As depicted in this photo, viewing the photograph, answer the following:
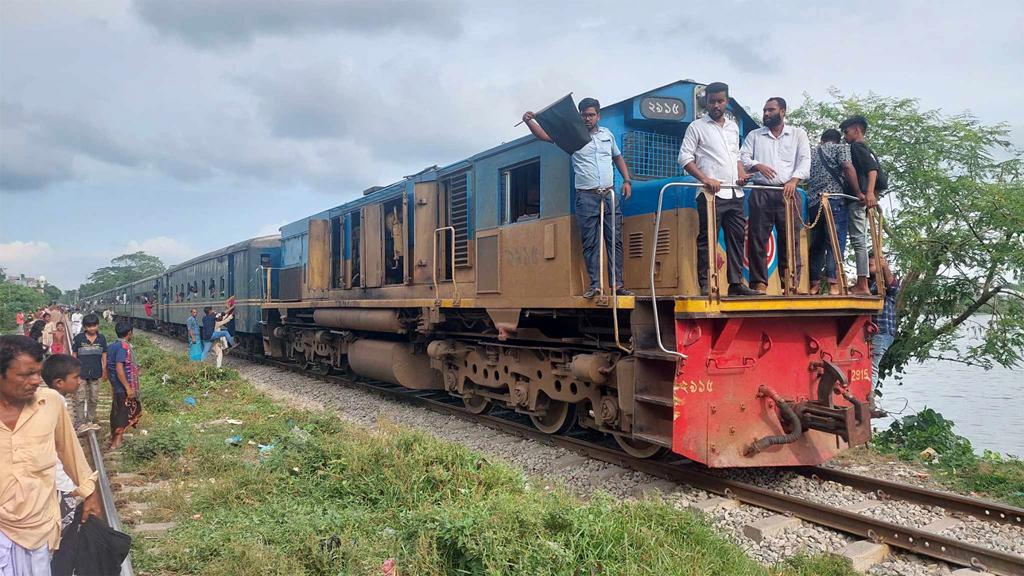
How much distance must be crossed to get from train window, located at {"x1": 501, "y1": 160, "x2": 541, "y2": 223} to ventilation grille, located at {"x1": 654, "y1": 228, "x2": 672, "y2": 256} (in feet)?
6.03

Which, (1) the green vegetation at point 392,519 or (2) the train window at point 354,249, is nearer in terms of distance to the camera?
(1) the green vegetation at point 392,519

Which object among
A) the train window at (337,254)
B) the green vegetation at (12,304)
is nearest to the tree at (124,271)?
the green vegetation at (12,304)

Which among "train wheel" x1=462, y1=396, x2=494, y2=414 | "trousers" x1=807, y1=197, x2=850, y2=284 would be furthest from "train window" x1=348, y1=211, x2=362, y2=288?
"trousers" x1=807, y1=197, x2=850, y2=284

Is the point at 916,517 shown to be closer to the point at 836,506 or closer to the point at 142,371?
the point at 836,506

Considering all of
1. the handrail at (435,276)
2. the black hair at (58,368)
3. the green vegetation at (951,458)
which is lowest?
the green vegetation at (951,458)

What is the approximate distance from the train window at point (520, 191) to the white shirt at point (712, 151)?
2150 millimetres

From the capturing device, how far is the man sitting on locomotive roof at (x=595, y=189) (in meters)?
6.09

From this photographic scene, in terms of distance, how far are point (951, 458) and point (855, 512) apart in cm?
239

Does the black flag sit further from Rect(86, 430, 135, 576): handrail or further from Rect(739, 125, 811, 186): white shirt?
Rect(86, 430, 135, 576): handrail

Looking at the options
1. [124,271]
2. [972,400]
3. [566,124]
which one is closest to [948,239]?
[566,124]

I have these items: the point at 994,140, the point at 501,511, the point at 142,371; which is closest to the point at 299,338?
the point at 142,371

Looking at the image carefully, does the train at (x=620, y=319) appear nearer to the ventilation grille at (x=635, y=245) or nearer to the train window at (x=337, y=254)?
the ventilation grille at (x=635, y=245)

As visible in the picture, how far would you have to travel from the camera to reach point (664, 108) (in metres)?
6.75

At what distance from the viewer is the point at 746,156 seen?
246 inches
